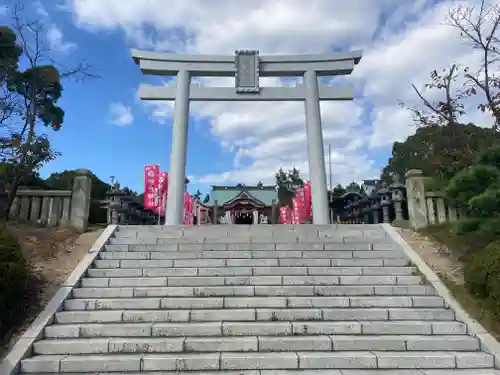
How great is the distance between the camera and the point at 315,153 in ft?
35.3

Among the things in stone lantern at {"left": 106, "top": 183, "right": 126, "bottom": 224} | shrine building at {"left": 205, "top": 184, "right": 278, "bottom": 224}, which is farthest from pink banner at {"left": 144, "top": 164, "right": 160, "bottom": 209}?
shrine building at {"left": 205, "top": 184, "right": 278, "bottom": 224}

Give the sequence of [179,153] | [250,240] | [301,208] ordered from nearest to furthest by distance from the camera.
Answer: [250,240]
[179,153]
[301,208]

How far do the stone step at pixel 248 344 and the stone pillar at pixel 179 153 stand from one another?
6.03 meters

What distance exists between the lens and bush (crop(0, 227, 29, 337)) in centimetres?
427

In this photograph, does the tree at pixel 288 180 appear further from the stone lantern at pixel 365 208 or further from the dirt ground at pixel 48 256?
the dirt ground at pixel 48 256

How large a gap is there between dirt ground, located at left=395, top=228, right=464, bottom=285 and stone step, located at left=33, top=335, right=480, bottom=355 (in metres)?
1.52

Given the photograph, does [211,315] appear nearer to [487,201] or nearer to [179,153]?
[487,201]

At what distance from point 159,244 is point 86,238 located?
144 cm

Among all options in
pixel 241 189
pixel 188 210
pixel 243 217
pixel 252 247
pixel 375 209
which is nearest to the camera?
pixel 252 247

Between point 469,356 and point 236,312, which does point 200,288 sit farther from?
point 469,356

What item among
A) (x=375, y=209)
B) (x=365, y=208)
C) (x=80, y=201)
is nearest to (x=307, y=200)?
(x=365, y=208)

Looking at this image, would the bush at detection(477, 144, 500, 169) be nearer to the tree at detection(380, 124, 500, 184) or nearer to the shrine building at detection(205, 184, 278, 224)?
the tree at detection(380, 124, 500, 184)

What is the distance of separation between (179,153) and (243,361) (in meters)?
7.44

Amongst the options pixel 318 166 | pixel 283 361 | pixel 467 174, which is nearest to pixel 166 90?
pixel 318 166
